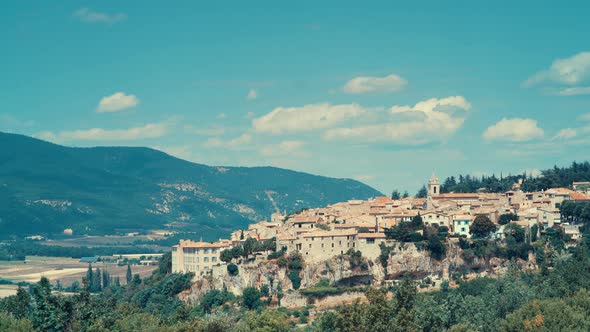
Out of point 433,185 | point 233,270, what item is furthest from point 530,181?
point 233,270

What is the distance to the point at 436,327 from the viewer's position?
2516 inches

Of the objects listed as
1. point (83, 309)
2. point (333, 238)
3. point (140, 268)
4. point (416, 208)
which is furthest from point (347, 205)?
point (140, 268)

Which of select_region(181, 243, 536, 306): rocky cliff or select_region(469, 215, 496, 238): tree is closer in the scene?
select_region(181, 243, 536, 306): rocky cliff

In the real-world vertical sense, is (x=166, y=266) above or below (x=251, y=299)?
above

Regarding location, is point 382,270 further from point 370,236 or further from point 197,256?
point 197,256

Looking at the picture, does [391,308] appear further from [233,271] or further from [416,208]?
[416,208]

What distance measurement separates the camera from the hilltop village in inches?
3757

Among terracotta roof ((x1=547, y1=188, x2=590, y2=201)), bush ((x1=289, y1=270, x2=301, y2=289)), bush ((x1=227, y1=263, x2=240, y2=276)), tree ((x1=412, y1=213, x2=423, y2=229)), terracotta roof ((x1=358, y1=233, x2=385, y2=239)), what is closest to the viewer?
bush ((x1=289, y1=270, x2=301, y2=289))

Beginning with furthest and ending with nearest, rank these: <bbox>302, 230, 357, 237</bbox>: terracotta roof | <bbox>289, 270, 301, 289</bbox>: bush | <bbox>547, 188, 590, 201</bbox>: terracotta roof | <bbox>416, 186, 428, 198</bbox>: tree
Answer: <bbox>416, 186, 428, 198</bbox>: tree, <bbox>547, 188, 590, 201</bbox>: terracotta roof, <bbox>302, 230, 357, 237</bbox>: terracotta roof, <bbox>289, 270, 301, 289</bbox>: bush

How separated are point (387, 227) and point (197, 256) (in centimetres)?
2341

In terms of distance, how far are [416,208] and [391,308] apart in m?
51.1

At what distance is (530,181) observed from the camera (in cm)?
13125

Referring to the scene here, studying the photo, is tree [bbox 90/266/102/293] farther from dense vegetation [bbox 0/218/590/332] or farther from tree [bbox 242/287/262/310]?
tree [bbox 242/287/262/310]

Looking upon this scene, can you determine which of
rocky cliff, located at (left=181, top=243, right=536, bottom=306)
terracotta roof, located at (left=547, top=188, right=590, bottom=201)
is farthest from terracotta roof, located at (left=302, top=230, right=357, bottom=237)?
terracotta roof, located at (left=547, top=188, right=590, bottom=201)
